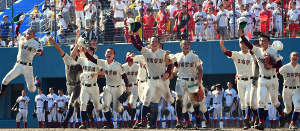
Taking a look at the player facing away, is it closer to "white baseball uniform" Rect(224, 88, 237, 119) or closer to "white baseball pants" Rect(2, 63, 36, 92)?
"white baseball pants" Rect(2, 63, 36, 92)

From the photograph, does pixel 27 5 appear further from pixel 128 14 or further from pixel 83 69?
pixel 83 69

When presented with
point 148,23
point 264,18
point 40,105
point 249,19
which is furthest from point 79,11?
point 264,18

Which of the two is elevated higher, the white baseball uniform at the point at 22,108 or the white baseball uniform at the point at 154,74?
the white baseball uniform at the point at 154,74

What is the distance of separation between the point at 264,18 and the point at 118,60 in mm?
5901

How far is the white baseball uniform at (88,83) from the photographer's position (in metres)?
11.5

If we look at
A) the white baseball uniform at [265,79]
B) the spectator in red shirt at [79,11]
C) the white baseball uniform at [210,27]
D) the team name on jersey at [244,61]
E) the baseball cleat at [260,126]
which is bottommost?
the baseball cleat at [260,126]

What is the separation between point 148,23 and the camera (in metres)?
17.6

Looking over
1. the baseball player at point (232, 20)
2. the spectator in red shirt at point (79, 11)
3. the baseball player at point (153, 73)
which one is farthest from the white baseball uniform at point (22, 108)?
the baseball player at point (153, 73)

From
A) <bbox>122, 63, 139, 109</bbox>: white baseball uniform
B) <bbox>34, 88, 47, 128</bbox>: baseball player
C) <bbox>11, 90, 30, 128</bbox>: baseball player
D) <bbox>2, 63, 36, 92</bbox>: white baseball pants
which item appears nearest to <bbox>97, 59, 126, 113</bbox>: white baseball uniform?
<bbox>2, 63, 36, 92</bbox>: white baseball pants

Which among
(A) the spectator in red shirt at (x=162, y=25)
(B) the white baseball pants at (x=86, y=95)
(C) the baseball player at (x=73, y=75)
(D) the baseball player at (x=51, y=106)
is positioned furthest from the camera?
(D) the baseball player at (x=51, y=106)

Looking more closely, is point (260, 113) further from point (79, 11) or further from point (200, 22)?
point (79, 11)

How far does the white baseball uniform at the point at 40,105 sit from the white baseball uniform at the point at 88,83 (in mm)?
6835

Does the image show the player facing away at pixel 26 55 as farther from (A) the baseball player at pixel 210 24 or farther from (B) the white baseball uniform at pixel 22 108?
(A) the baseball player at pixel 210 24

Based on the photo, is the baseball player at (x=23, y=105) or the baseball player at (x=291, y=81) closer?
the baseball player at (x=291, y=81)
